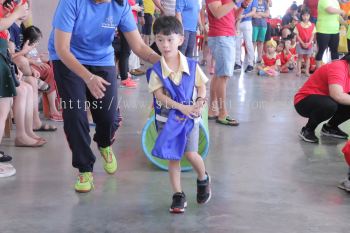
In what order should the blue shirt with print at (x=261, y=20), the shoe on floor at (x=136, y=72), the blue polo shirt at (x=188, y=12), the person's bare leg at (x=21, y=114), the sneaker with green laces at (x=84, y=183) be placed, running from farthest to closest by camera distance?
1. the blue shirt with print at (x=261, y=20)
2. the shoe on floor at (x=136, y=72)
3. the blue polo shirt at (x=188, y=12)
4. the person's bare leg at (x=21, y=114)
5. the sneaker with green laces at (x=84, y=183)

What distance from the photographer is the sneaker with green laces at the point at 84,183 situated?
3170 mm

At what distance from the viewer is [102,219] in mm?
2779

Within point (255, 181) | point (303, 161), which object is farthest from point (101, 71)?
point (303, 161)

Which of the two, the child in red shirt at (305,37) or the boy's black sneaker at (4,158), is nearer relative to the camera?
the boy's black sneaker at (4,158)

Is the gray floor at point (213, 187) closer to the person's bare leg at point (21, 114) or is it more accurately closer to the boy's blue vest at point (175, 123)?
the person's bare leg at point (21, 114)

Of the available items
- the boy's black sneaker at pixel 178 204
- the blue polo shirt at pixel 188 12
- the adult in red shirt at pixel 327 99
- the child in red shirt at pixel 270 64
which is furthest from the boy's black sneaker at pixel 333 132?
the child in red shirt at pixel 270 64

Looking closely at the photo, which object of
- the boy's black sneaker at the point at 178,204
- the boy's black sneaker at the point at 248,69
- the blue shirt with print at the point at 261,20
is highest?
the blue shirt with print at the point at 261,20

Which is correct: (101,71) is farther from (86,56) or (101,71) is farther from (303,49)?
(303,49)

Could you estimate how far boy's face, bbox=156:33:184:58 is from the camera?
279cm

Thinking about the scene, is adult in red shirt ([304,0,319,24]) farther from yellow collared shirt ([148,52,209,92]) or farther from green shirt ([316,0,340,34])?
yellow collared shirt ([148,52,209,92])

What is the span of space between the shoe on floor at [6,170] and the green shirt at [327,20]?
595cm

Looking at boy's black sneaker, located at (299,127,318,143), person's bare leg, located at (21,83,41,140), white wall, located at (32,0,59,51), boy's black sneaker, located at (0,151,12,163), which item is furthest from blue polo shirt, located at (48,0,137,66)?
white wall, located at (32,0,59,51)

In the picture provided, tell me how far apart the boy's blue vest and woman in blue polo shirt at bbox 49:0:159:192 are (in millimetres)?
253

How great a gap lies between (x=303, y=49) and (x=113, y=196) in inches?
262
